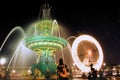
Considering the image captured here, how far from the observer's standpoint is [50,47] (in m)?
24.6

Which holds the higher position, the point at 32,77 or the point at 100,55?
the point at 100,55

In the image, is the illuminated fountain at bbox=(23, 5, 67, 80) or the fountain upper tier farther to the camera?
the fountain upper tier

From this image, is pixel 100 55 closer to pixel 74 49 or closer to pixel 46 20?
pixel 74 49

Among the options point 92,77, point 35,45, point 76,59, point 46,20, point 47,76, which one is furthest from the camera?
point 46,20

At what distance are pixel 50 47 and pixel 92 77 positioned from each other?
9.56 meters

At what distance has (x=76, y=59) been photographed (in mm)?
26219

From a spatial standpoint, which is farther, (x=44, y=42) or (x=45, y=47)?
(x=45, y=47)

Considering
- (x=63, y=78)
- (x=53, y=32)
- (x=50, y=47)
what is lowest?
(x=63, y=78)

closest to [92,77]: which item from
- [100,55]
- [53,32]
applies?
[100,55]

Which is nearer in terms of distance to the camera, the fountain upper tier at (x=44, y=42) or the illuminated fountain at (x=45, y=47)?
the illuminated fountain at (x=45, y=47)

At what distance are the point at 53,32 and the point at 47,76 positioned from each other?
24.3 feet

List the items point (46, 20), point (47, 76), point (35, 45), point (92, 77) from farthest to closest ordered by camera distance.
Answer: point (46, 20) → point (35, 45) → point (47, 76) → point (92, 77)

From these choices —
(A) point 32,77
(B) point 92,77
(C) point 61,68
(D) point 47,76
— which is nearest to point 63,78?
(C) point 61,68

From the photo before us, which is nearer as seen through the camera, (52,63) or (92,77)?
(92,77)
